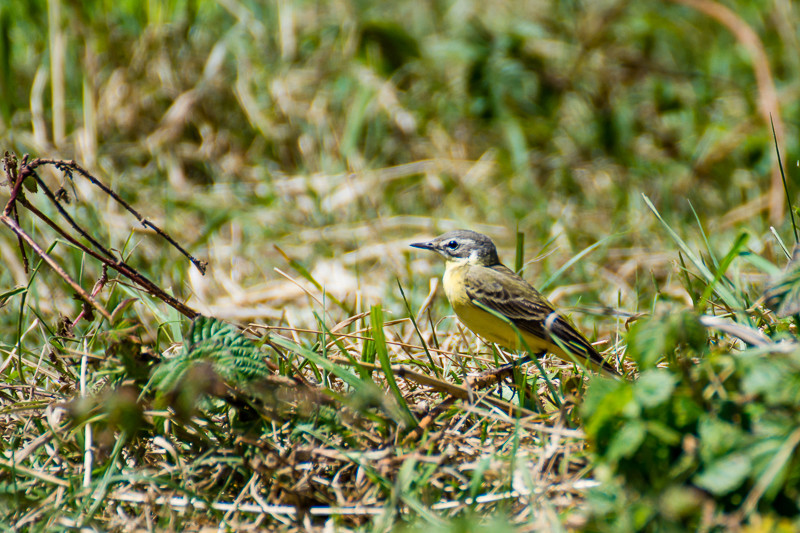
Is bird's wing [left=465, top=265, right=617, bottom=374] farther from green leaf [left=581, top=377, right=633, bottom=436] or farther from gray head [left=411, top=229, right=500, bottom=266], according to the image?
green leaf [left=581, top=377, right=633, bottom=436]

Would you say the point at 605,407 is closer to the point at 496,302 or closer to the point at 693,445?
the point at 693,445

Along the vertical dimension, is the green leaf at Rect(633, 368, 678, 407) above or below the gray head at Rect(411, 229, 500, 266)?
above

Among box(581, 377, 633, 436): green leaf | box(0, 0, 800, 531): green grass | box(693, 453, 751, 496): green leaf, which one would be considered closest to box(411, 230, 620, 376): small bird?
box(0, 0, 800, 531): green grass

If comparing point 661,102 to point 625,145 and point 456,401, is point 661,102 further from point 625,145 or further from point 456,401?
point 456,401

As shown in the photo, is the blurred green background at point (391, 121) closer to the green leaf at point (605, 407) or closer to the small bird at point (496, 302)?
the small bird at point (496, 302)

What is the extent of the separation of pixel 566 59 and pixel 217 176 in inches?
153

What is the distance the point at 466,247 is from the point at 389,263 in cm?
123

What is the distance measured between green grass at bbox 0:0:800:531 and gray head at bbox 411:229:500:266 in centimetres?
45

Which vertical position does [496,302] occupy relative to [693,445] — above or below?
below

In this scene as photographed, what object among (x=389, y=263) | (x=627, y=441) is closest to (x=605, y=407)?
(x=627, y=441)

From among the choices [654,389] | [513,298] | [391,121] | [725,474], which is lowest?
[513,298]

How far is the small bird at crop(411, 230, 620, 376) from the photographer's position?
354cm

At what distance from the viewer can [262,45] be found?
7.49 metres

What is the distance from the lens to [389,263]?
226 inches
